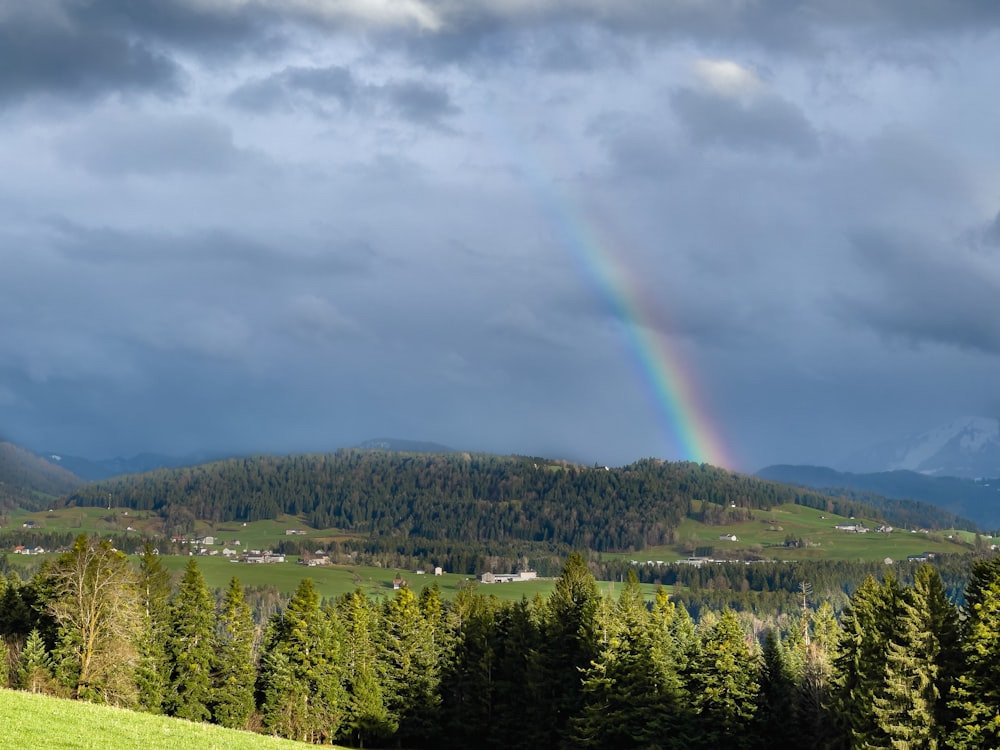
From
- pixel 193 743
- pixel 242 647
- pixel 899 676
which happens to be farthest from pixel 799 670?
pixel 193 743

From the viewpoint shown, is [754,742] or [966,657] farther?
[754,742]

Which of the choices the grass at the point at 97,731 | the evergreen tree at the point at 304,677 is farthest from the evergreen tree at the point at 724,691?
the grass at the point at 97,731

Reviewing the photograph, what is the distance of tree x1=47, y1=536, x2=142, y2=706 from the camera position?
70375mm

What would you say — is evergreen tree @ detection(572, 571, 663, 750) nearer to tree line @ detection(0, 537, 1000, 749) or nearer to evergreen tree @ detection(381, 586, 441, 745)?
tree line @ detection(0, 537, 1000, 749)

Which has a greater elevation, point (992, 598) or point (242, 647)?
point (992, 598)

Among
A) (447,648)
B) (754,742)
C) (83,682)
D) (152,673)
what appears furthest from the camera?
(447,648)

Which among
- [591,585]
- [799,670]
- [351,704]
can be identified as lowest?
[351,704]

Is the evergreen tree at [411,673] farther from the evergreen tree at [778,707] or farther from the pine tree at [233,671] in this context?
the evergreen tree at [778,707]

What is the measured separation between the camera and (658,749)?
7062 cm

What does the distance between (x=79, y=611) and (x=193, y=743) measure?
38.9 meters

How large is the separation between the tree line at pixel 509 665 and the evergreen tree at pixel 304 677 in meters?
0.18

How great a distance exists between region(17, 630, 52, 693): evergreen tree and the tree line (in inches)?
5.2

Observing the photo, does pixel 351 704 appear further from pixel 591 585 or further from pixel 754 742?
pixel 754 742

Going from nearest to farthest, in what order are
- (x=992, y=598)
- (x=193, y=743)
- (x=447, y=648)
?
(x=193, y=743)
(x=992, y=598)
(x=447, y=648)
